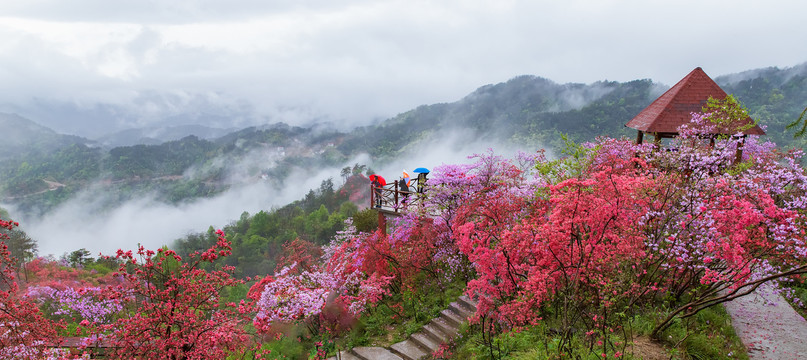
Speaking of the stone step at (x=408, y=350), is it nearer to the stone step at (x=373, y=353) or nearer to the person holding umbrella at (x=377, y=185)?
the stone step at (x=373, y=353)

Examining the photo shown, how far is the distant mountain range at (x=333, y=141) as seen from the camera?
199ft

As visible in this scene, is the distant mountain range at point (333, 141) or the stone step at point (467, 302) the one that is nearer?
the stone step at point (467, 302)

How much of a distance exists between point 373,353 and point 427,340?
1.41 meters

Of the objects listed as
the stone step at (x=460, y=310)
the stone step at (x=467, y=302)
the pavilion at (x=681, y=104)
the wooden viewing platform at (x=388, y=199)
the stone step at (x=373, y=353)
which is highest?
the pavilion at (x=681, y=104)

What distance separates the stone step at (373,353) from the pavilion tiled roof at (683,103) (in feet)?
33.1

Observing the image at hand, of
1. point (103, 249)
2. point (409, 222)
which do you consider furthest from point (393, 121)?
point (409, 222)

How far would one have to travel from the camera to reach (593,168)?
39.4ft

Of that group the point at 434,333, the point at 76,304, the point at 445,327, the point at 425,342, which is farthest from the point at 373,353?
the point at 76,304

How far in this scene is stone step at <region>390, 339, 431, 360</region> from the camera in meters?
9.95

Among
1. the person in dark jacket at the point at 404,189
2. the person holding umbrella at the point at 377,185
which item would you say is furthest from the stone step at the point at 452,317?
the person holding umbrella at the point at 377,185

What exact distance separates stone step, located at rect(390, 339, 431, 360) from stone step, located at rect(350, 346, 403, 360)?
0.12 m

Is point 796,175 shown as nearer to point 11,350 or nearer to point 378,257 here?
point 378,257

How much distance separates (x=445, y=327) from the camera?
10.4 meters

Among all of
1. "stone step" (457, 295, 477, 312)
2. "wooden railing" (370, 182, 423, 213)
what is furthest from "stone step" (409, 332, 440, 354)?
"wooden railing" (370, 182, 423, 213)
